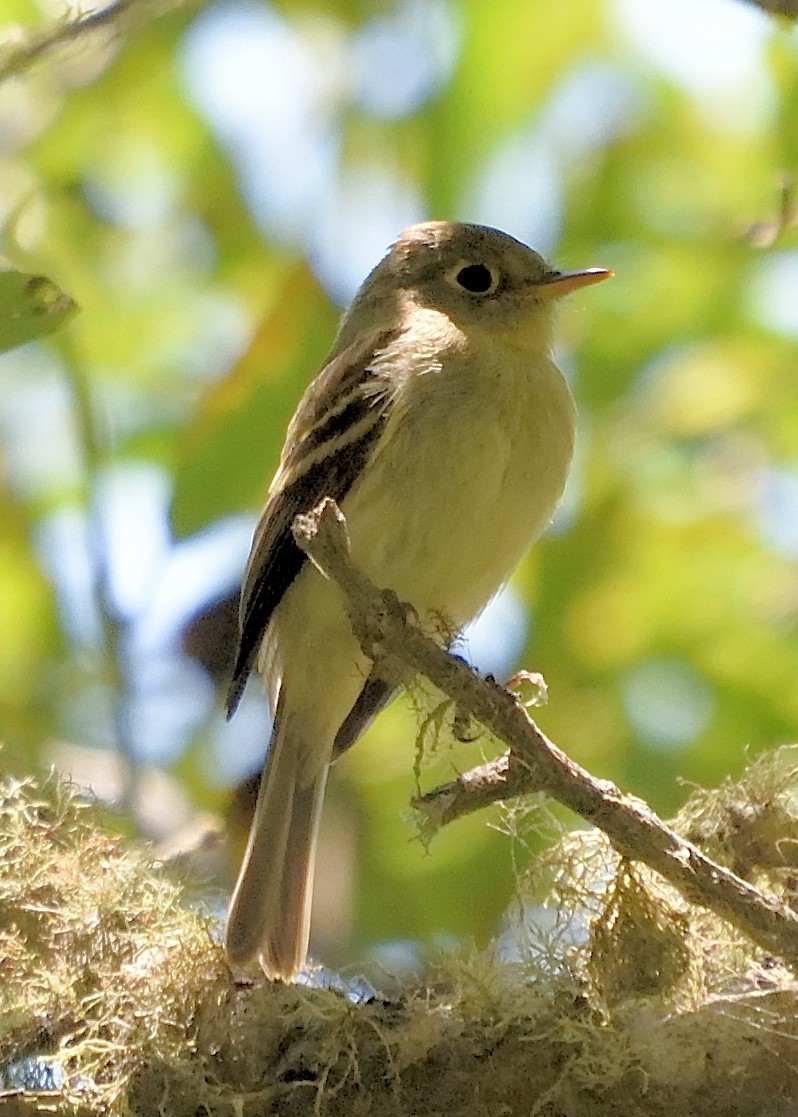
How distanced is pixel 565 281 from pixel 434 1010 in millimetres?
1979

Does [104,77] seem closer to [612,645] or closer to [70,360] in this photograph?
[70,360]

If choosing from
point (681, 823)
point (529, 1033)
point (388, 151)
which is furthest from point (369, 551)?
point (388, 151)

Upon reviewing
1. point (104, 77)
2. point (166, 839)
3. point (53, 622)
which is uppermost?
point (104, 77)

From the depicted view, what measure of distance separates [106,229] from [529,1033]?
2.93m

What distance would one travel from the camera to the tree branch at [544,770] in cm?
248

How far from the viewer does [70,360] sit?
4160 mm

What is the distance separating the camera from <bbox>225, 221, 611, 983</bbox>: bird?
11.3 ft

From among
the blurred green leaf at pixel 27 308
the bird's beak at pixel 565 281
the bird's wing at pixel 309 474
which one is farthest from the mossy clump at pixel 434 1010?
the bird's beak at pixel 565 281

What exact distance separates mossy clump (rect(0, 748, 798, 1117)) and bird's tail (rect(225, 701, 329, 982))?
9 cm

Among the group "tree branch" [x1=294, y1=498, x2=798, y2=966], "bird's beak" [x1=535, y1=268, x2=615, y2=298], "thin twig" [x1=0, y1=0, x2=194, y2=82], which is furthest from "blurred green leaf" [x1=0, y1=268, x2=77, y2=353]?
"bird's beak" [x1=535, y1=268, x2=615, y2=298]

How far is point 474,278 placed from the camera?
4.24m

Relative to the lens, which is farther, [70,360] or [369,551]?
[70,360]

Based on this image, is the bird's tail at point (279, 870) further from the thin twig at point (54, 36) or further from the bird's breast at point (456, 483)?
the thin twig at point (54, 36)

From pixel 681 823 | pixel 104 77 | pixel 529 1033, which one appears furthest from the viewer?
pixel 104 77
